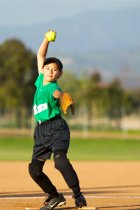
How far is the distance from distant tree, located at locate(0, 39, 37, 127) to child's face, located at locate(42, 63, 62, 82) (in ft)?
198

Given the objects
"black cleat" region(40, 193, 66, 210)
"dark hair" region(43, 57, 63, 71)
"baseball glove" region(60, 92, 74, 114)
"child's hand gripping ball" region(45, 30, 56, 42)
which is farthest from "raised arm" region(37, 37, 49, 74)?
"black cleat" region(40, 193, 66, 210)

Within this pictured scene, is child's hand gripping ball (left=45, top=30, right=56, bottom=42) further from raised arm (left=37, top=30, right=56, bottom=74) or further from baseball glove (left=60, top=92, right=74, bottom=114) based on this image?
baseball glove (left=60, top=92, right=74, bottom=114)

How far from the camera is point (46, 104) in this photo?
935 centimetres

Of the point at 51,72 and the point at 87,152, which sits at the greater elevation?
the point at 51,72

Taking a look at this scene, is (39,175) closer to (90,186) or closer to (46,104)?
(46,104)

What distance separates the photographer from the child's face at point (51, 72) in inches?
372

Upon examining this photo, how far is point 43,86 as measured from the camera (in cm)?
950

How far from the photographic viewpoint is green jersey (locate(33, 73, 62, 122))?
9350mm

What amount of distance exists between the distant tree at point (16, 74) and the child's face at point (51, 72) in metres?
60.2

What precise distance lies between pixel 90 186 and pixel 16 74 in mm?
63703

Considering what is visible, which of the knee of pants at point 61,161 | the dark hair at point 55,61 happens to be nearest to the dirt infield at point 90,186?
the knee of pants at point 61,161

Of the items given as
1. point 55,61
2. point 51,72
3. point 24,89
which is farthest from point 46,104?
point 24,89

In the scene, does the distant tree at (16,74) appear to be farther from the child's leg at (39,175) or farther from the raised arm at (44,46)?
the child's leg at (39,175)

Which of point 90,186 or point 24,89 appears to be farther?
point 24,89
